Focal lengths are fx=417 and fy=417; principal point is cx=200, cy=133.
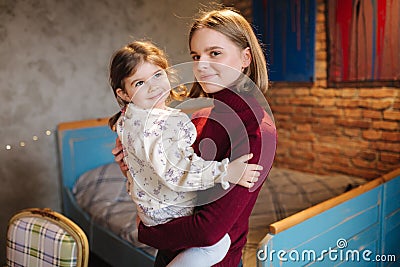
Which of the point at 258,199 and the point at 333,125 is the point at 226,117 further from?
the point at 333,125

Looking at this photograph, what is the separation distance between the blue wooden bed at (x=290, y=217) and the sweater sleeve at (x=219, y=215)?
0.41 metres

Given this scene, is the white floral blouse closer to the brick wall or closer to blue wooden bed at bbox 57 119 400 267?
blue wooden bed at bbox 57 119 400 267

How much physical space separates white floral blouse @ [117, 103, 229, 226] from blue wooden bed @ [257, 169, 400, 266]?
445mm

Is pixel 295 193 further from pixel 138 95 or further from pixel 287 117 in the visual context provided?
pixel 138 95

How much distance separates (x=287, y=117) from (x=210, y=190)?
2705 mm

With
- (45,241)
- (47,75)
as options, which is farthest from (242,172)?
(47,75)

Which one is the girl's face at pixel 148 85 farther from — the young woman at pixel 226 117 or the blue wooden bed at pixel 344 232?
the blue wooden bed at pixel 344 232

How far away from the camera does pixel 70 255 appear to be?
4.73 ft

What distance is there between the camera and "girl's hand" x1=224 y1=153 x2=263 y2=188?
910 millimetres

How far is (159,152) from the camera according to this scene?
0.96 meters

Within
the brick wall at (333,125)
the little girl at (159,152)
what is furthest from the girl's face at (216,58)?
the brick wall at (333,125)

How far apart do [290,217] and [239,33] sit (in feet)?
2.40

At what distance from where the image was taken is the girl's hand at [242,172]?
910mm

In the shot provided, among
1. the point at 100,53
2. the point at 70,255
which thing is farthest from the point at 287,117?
the point at 70,255
